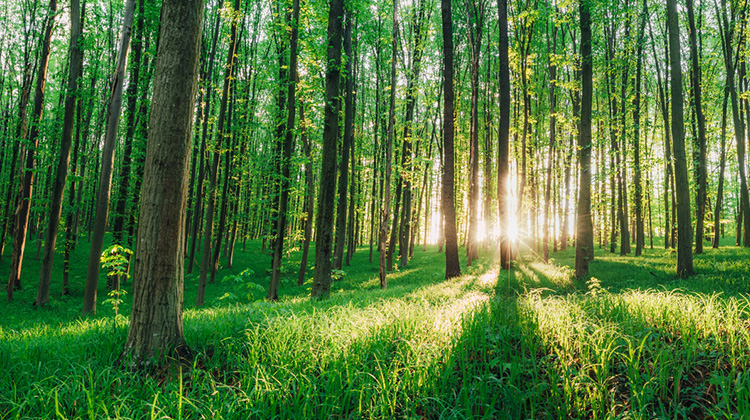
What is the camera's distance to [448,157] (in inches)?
436

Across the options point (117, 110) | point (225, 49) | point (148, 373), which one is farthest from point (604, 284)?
point (225, 49)

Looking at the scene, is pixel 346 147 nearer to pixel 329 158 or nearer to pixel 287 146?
pixel 287 146

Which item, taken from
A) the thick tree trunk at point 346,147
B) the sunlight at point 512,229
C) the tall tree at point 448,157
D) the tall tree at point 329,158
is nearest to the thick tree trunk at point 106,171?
the tall tree at point 329,158

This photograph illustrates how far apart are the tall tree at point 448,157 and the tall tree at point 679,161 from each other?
19.0ft

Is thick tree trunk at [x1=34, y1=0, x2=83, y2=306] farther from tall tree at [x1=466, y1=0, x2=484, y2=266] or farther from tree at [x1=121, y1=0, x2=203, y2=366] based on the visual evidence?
tall tree at [x1=466, y1=0, x2=484, y2=266]

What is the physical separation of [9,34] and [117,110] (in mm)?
18495

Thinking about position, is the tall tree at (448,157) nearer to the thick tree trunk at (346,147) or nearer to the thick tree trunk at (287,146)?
the thick tree trunk at (346,147)

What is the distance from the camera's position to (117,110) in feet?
23.7

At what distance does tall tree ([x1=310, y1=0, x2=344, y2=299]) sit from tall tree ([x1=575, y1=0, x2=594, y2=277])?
699 centimetres

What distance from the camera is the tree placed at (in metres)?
3.12

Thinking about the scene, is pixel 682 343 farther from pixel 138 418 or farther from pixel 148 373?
pixel 148 373

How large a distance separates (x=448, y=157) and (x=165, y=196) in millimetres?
9402

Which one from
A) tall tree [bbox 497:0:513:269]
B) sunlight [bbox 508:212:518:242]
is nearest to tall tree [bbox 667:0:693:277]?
tall tree [bbox 497:0:513:269]

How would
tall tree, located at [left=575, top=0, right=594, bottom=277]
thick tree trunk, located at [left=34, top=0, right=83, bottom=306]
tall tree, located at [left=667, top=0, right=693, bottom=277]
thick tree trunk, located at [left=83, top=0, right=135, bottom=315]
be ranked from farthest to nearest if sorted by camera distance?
1. thick tree trunk, located at [left=34, top=0, right=83, bottom=306]
2. tall tree, located at [left=575, top=0, right=594, bottom=277]
3. tall tree, located at [left=667, top=0, right=693, bottom=277]
4. thick tree trunk, located at [left=83, top=0, right=135, bottom=315]
